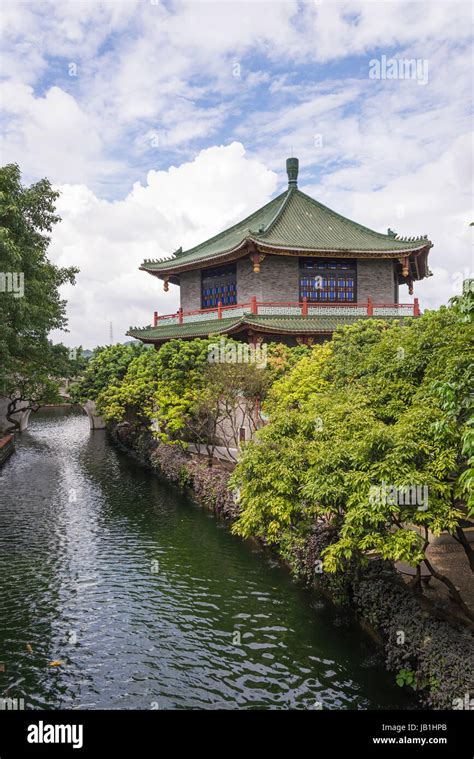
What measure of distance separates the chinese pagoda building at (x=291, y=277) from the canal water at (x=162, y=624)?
1073 centimetres

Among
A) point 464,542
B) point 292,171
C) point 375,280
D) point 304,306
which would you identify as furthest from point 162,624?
point 292,171

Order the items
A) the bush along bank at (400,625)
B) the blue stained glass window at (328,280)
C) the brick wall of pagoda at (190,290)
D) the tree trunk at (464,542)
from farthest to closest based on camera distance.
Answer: the brick wall of pagoda at (190,290)
the blue stained glass window at (328,280)
the tree trunk at (464,542)
the bush along bank at (400,625)

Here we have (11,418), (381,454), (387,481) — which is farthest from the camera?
(11,418)

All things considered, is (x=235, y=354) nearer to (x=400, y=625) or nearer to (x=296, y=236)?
(x=296, y=236)

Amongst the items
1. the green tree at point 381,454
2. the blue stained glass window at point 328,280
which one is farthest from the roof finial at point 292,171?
the green tree at point 381,454

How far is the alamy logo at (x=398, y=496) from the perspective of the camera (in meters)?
7.68

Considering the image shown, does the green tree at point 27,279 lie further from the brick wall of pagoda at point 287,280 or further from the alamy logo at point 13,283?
the brick wall of pagoda at point 287,280

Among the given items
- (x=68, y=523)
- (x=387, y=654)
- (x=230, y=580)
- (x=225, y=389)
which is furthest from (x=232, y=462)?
(x=387, y=654)

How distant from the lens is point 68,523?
1838cm
